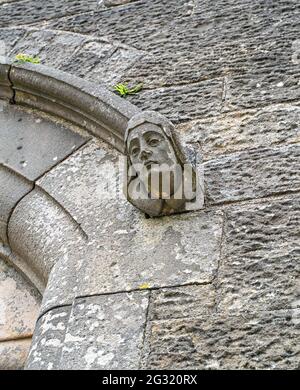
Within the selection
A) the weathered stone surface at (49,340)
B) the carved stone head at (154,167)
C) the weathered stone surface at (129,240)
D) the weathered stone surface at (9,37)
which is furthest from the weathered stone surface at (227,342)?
the weathered stone surface at (9,37)

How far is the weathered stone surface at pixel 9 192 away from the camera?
119 inches

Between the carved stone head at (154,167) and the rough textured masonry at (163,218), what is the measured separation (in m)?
0.06

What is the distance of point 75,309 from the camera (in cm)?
249

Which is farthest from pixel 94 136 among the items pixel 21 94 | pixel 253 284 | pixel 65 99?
pixel 253 284

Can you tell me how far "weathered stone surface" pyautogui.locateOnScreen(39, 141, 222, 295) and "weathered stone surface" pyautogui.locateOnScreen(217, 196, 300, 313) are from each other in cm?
6

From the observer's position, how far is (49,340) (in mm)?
2455

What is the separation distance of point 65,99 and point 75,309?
938 mm

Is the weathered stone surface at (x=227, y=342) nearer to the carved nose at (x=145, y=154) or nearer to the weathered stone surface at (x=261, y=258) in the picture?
the weathered stone surface at (x=261, y=258)

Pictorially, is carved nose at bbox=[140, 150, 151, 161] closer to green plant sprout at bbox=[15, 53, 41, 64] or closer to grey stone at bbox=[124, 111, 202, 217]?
grey stone at bbox=[124, 111, 202, 217]

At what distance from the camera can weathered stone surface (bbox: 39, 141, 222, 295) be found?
2.50 m

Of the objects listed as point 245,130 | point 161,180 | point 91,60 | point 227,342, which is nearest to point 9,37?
point 91,60

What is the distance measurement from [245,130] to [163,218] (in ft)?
1.44
